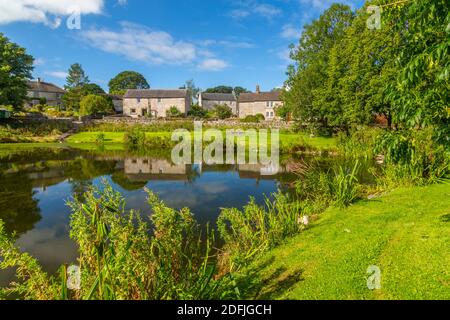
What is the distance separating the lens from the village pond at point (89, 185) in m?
9.12

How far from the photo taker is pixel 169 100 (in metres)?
65.1

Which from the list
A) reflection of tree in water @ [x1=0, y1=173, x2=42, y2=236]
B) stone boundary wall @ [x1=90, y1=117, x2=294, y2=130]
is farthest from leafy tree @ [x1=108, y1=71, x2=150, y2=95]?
reflection of tree in water @ [x1=0, y1=173, x2=42, y2=236]

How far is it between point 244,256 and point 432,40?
5.77 m

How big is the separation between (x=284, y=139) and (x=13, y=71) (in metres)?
41.1

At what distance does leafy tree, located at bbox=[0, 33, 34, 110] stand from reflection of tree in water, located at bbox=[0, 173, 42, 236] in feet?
96.5

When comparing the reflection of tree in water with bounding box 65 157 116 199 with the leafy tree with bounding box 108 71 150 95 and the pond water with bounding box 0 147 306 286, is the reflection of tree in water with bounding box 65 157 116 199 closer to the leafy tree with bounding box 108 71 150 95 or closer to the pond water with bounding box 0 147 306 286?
the pond water with bounding box 0 147 306 286

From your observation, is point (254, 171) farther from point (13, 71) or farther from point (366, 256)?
point (13, 71)

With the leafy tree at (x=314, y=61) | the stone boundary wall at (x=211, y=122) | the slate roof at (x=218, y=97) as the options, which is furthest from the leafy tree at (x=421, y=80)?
the slate roof at (x=218, y=97)

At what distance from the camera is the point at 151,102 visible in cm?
6562

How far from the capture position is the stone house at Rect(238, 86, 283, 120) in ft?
222

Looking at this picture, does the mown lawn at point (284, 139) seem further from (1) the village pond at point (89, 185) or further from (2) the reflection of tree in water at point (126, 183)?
(2) the reflection of tree in water at point (126, 183)

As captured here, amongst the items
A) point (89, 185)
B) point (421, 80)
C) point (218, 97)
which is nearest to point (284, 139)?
point (421, 80)

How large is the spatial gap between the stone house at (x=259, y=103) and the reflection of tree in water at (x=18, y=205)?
5599 cm

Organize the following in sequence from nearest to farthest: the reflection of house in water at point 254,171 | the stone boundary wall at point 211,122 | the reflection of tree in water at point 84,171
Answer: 1. the reflection of tree in water at point 84,171
2. the reflection of house in water at point 254,171
3. the stone boundary wall at point 211,122
